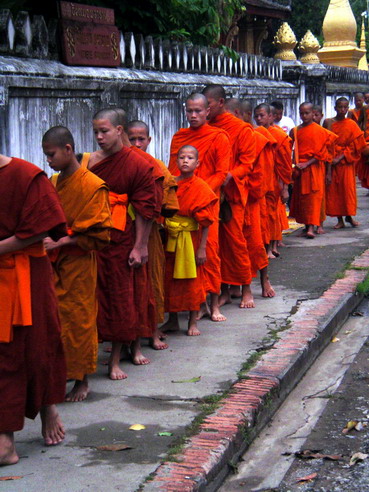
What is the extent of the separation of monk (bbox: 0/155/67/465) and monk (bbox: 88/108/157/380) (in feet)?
4.14

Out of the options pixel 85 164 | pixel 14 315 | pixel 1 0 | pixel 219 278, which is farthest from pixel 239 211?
pixel 14 315

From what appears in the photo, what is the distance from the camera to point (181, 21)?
36.3 feet

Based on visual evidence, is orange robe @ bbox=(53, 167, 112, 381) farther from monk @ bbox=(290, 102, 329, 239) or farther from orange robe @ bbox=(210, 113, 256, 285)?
monk @ bbox=(290, 102, 329, 239)

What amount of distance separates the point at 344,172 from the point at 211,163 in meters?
6.16

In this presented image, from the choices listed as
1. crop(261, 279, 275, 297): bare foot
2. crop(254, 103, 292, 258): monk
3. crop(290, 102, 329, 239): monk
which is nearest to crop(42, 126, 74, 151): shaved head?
crop(261, 279, 275, 297): bare foot

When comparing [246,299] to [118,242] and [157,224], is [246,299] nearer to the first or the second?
[157,224]

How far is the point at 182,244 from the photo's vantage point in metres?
6.95

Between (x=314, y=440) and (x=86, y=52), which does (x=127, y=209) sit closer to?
(x=314, y=440)

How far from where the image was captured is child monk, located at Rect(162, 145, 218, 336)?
22.6 ft

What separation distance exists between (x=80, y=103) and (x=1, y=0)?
1.51m

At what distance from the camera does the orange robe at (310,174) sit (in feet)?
39.2

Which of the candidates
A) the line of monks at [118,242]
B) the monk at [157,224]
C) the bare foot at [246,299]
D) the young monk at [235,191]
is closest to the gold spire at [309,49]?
the line of monks at [118,242]

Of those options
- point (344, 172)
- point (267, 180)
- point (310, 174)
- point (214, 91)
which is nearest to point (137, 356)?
point (214, 91)

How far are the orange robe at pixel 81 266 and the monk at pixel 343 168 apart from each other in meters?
7.98
